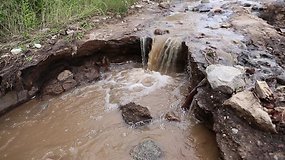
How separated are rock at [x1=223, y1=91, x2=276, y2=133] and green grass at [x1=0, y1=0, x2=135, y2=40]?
4.16 m

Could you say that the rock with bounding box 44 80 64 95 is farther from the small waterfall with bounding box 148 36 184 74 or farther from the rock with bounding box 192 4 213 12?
the rock with bounding box 192 4 213 12

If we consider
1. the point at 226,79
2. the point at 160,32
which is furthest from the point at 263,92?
the point at 160,32

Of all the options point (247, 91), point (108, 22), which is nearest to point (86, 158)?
point (247, 91)

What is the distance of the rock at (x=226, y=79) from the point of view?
151 inches

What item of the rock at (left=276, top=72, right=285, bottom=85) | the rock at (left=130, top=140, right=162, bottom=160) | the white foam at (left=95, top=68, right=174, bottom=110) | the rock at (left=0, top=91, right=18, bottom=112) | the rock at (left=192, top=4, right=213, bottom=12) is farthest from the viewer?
the rock at (left=192, top=4, right=213, bottom=12)

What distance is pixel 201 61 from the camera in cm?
479

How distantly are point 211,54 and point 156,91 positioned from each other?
1184 millimetres

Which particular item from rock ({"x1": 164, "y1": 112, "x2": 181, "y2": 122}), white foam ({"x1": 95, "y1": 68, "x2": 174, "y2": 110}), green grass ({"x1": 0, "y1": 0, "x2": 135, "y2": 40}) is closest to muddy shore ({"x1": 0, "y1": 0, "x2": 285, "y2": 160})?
rock ({"x1": 164, "y1": 112, "x2": 181, "y2": 122})

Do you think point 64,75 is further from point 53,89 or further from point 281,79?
point 281,79

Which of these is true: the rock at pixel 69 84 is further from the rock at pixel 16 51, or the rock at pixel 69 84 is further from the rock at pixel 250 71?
the rock at pixel 250 71

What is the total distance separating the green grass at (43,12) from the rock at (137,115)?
278 centimetres

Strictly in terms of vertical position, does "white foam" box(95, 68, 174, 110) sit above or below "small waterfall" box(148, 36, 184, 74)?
below

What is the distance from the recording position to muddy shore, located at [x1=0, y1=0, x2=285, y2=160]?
3.27 meters

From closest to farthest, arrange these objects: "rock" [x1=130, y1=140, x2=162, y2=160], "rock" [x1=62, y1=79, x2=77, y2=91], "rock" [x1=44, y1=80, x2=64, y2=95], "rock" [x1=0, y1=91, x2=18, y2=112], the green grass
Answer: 1. "rock" [x1=130, y1=140, x2=162, y2=160]
2. "rock" [x1=0, y1=91, x2=18, y2=112]
3. "rock" [x1=44, y1=80, x2=64, y2=95]
4. "rock" [x1=62, y1=79, x2=77, y2=91]
5. the green grass
